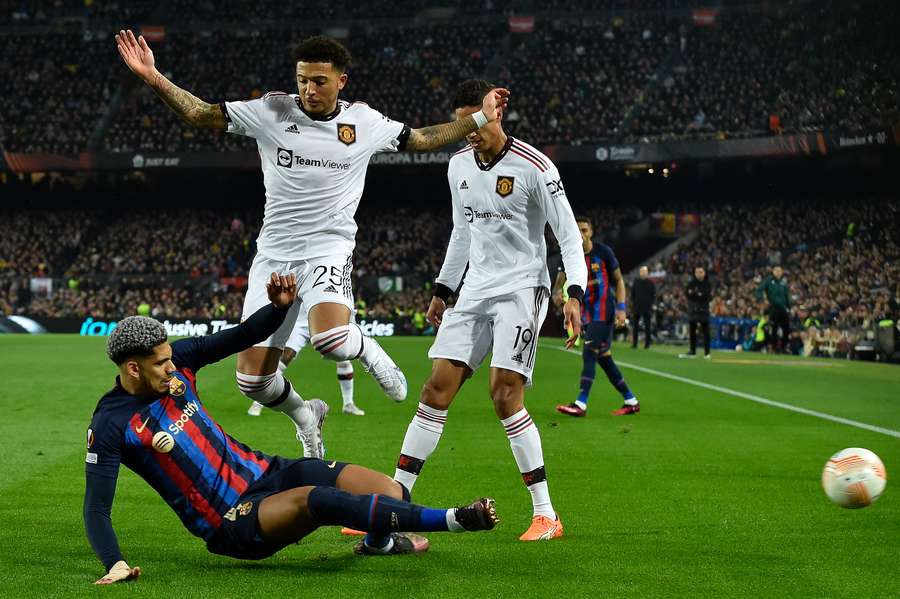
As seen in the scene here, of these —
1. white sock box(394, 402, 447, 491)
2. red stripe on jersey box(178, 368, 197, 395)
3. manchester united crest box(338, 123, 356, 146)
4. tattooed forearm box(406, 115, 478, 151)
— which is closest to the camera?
red stripe on jersey box(178, 368, 197, 395)

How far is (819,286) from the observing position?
34156mm

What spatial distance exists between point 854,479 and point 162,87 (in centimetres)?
441

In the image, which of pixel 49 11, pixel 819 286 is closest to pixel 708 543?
pixel 819 286

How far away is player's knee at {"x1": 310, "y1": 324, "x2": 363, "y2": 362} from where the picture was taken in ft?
21.8

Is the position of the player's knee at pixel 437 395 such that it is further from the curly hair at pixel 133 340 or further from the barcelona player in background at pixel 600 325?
the barcelona player in background at pixel 600 325

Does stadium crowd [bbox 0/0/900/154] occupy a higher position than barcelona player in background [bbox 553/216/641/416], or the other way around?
stadium crowd [bbox 0/0/900/154]

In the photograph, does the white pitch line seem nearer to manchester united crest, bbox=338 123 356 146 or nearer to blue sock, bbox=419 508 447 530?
manchester united crest, bbox=338 123 356 146

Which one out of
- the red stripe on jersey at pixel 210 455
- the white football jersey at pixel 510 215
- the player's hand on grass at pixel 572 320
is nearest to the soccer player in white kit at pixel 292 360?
the white football jersey at pixel 510 215

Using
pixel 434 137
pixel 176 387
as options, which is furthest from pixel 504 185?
pixel 176 387

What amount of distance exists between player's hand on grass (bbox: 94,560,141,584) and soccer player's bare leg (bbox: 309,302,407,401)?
2.34m

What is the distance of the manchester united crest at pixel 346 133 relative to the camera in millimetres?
6977

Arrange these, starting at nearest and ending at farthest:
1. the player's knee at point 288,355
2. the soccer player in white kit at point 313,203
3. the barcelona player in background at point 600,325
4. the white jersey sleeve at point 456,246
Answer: the white jersey sleeve at point 456,246, the soccer player in white kit at point 313,203, the player's knee at point 288,355, the barcelona player in background at point 600,325

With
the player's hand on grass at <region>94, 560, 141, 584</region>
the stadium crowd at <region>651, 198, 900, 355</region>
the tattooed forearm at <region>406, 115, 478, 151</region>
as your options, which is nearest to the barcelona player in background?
the tattooed forearm at <region>406, 115, 478, 151</region>

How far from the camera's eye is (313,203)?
22.8 ft
